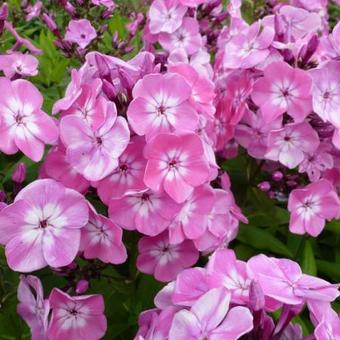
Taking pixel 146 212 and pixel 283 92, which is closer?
pixel 146 212

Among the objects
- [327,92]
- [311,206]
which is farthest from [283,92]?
[311,206]

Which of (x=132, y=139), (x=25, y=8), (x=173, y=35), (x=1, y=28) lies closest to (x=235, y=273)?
(x=132, y=139)

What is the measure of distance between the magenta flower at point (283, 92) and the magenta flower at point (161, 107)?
1.04 feet

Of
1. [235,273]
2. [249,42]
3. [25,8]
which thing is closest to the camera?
[235,273]

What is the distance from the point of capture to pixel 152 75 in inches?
46.8

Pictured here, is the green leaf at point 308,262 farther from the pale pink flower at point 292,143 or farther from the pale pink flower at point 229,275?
the pale pink flower at point 229,275

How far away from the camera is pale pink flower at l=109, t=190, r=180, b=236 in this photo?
117 centimetres

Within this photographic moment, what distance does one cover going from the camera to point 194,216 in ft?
4.09

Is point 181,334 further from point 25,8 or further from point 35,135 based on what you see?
point 25,8

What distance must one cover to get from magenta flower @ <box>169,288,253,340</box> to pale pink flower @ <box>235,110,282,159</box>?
27.4 inches

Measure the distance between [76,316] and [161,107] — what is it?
456mm

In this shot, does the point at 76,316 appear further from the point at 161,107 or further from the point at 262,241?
the point at 262,241

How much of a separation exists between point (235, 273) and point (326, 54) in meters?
0.74

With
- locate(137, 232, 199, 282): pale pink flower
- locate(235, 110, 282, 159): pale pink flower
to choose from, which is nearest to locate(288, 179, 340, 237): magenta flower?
locate(235, 110, 282, 159): pale pink flower
